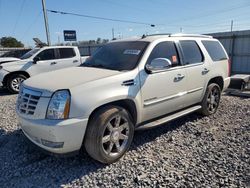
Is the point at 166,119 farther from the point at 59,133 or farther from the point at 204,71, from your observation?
the point at 59,133

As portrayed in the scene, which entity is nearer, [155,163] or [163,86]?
[155,163]

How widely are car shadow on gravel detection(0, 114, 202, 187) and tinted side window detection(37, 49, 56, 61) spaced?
19.3 ft

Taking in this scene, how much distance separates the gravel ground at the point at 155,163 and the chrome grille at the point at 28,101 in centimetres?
79

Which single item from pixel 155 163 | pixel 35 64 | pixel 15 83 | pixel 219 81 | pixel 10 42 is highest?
pixel 10 42

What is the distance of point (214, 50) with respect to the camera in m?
5.21

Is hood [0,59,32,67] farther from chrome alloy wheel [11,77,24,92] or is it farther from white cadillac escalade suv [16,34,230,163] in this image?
white cadillac escalade suv [16,34,230,163]

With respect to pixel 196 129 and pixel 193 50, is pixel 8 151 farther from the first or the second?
pixel 193 50

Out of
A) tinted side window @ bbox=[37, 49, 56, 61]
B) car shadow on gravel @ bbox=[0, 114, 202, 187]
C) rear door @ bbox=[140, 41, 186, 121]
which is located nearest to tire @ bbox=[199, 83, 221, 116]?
rear door @ bbox=[140, 41, 186, 121]

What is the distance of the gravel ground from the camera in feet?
9.50

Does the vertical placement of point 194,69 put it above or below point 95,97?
above

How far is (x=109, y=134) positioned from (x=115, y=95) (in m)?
0.57

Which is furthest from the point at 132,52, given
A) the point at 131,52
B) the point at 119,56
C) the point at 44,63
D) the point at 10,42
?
the point at 10,42

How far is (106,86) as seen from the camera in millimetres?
3082

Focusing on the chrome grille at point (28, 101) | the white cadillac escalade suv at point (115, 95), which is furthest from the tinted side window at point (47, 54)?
the chrome grille at point (28, 101)
